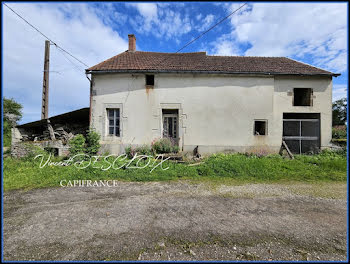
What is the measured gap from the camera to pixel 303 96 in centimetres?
924

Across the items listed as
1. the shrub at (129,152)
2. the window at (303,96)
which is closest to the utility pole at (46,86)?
the shrub at (129,152)

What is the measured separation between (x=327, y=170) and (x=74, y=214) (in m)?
8.43

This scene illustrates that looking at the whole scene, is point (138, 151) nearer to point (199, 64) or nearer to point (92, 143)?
point (92, 143)

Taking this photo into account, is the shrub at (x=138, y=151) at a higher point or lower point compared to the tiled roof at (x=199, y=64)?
lower

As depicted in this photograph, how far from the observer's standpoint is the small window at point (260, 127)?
26.9ft

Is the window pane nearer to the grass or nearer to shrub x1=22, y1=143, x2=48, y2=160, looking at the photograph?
the grass

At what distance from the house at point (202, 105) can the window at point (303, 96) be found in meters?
0.30

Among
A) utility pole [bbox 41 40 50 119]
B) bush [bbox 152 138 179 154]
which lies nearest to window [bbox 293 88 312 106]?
bush [bbox 152 138 179 154]

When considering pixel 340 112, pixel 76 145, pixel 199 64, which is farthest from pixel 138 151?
pixel 340 112

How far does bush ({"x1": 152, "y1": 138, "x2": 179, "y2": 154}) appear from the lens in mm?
7332

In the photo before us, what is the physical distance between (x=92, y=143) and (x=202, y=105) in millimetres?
6056

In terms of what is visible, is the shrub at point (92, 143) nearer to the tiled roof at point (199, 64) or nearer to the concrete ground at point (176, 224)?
the concrete ground at point (176, 224)

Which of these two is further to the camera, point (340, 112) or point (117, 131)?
point (340, 112)

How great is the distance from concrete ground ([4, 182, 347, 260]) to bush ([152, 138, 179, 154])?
3.31m
